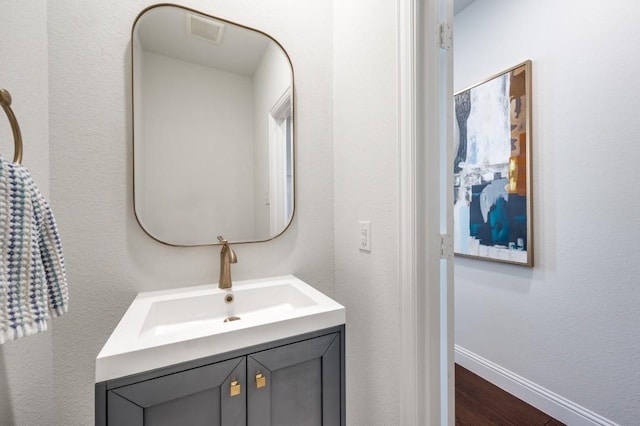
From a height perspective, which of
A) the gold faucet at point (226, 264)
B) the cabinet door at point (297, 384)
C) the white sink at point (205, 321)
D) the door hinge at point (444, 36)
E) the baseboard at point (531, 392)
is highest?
the door hinge at point (444, 36)

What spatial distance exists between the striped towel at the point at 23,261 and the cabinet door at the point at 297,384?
1.65 ft

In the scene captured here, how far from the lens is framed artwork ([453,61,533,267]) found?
5.74 ft

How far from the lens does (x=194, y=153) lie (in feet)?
3.88

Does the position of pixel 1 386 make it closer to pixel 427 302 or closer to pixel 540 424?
pixel 427 302

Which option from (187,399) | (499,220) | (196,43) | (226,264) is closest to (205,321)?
(226,264)

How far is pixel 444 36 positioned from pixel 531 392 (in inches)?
→ 80.5

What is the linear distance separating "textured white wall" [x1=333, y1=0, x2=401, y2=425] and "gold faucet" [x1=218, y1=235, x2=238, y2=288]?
1.74 feet

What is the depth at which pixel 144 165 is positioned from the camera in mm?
1103

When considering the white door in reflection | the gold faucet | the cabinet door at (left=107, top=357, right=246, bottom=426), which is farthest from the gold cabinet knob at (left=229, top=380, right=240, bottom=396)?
the white door in reflection

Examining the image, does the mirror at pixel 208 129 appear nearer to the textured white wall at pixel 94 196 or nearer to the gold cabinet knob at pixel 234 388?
the textured white wall at pixel 94 196

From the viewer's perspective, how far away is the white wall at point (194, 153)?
3.66 feet

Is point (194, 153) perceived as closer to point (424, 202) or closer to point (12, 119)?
point (12, 119)

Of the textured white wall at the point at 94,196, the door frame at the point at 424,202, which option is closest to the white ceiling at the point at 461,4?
the door frame at the point at 424,202

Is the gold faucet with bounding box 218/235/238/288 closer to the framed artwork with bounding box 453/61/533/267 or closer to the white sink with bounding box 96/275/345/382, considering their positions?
the white sink with bounding box 96/275/345/382
